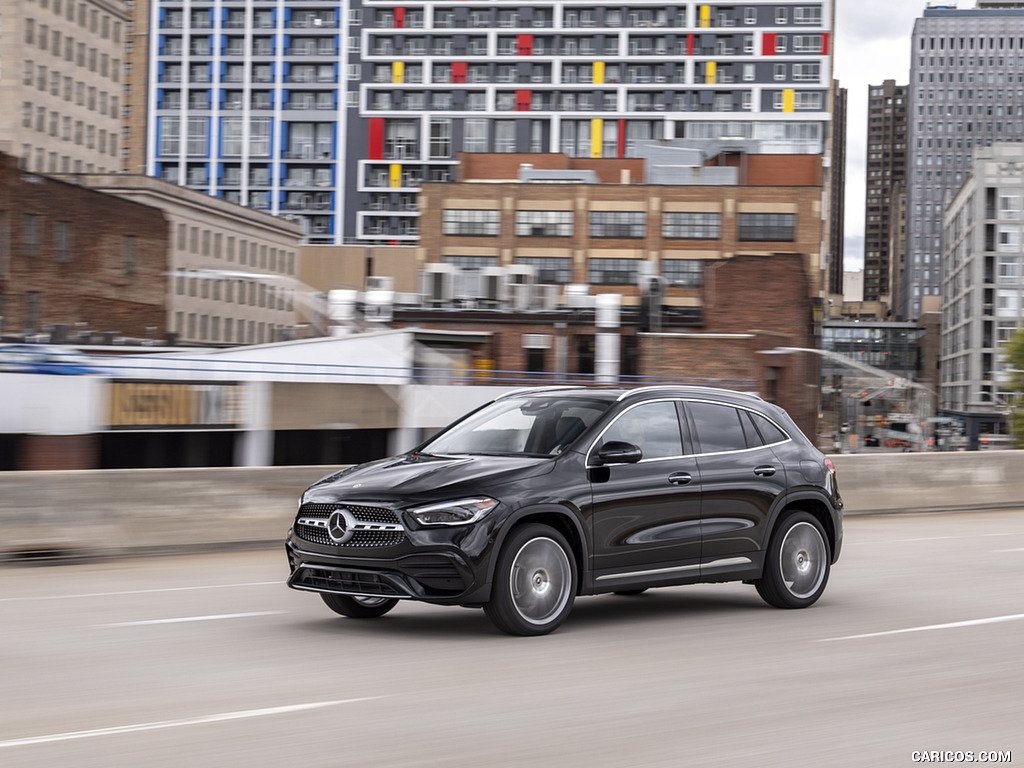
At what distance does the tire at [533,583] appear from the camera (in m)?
8.22

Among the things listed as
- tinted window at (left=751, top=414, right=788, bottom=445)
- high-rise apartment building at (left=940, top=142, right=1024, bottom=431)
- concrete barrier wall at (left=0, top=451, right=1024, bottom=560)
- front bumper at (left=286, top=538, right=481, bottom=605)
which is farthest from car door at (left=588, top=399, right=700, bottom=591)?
high-rise apartment building at (left=940, top=142, right=1024, bottom=431)

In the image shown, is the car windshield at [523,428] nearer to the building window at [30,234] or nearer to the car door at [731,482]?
the car door at [731,482]

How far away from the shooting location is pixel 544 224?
8088 cm

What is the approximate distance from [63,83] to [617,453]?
104 meters

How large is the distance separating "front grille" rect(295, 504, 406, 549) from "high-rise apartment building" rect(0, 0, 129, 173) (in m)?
92.0

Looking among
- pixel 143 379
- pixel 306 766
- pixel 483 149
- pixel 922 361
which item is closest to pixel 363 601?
pixel 306 766

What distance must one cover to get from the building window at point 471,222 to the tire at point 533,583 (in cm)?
7283

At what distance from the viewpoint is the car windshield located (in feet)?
29.2

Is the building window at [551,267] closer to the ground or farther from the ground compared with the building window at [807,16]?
closer to the ground

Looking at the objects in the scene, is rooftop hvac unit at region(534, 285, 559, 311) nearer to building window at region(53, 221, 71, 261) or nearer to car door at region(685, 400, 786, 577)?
building window at region(53, 221, 71, 261)

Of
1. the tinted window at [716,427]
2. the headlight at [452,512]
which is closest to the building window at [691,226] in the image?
the tinted window at [716,427]

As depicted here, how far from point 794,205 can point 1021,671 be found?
74.3 metres

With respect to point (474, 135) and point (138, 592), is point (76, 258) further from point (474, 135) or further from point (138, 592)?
point (138, 592)

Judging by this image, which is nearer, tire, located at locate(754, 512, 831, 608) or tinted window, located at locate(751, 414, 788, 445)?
tire, located at locate(754, 512, 831, 608)
